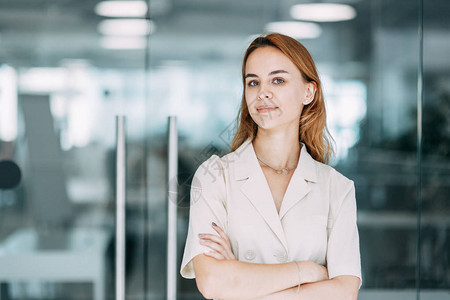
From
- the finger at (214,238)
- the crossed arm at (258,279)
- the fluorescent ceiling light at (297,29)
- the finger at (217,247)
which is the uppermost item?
the fluorescent ceiling light at (297,29)

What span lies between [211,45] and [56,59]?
2.74 feet

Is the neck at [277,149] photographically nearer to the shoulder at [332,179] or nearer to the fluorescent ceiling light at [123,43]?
the shoulder at [332,179]

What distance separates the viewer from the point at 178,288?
278cm

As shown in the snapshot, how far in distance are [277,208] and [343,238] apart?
0.24 metres

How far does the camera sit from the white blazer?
1726 mm

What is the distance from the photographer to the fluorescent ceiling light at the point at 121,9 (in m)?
2.77

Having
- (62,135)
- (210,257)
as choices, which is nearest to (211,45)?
(62,135)

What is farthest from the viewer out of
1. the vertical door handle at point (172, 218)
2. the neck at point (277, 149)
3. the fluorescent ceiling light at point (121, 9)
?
the fluorescent ceiling light at point (121, 9)

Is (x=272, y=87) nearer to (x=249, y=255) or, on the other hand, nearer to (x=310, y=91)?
(x=310, y=91)

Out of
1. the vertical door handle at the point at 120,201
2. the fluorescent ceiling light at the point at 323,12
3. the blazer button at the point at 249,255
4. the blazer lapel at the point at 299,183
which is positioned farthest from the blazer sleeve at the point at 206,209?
the fluorescent ceiling light at the point at 323,12

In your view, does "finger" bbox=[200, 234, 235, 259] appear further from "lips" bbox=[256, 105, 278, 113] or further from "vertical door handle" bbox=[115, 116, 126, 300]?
"vertical door handle" bbox=[115, 116, 126, 300]

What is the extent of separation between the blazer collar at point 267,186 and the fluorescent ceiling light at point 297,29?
995 millimetres

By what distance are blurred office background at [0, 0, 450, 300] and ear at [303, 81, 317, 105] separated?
2.91ft

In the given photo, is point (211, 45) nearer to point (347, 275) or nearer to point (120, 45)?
point (120, 45)
